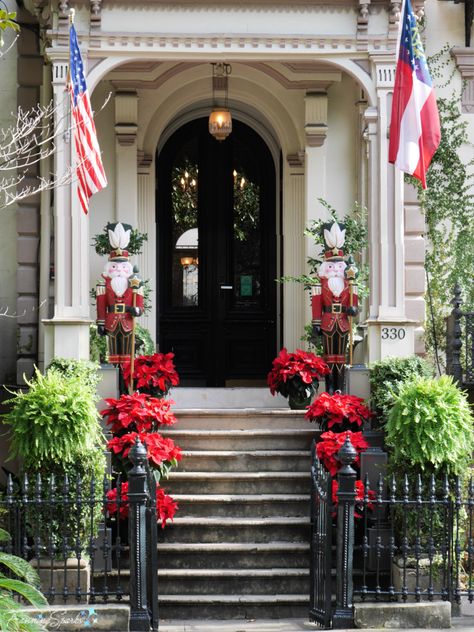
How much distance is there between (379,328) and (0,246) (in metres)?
5.10

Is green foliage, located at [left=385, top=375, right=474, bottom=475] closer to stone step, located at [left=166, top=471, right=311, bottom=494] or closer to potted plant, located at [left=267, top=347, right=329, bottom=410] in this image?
stone step, located at [left=166, top=471, right=311, bottom=494]

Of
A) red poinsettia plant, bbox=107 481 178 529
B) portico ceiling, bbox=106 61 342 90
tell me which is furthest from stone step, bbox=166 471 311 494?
portico ceiling, bbox=106 61 342 90

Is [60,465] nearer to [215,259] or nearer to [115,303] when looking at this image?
[115,303]

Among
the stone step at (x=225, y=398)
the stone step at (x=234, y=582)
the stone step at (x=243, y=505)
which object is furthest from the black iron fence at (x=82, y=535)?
the stone step at (x=225, y=398)

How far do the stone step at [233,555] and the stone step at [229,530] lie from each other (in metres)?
0.16

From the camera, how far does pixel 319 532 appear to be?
1041 centimetres

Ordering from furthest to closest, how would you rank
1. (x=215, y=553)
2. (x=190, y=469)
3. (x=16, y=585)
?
(x=190, y=469) → (x=215, y=553) → (x=16, y=585)

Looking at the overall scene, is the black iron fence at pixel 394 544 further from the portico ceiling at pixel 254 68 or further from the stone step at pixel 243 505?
the portico ceiling at pixel 254 68

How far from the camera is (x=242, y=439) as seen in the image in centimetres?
1255

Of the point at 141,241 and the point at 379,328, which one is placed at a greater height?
the point at 141,241

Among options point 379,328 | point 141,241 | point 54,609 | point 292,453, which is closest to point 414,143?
point 379,328

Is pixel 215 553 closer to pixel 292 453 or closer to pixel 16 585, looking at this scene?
pixel 292 453

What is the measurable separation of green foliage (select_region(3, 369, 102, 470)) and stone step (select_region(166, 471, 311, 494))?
1346mm

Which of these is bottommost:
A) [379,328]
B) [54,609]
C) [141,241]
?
[54,609]
